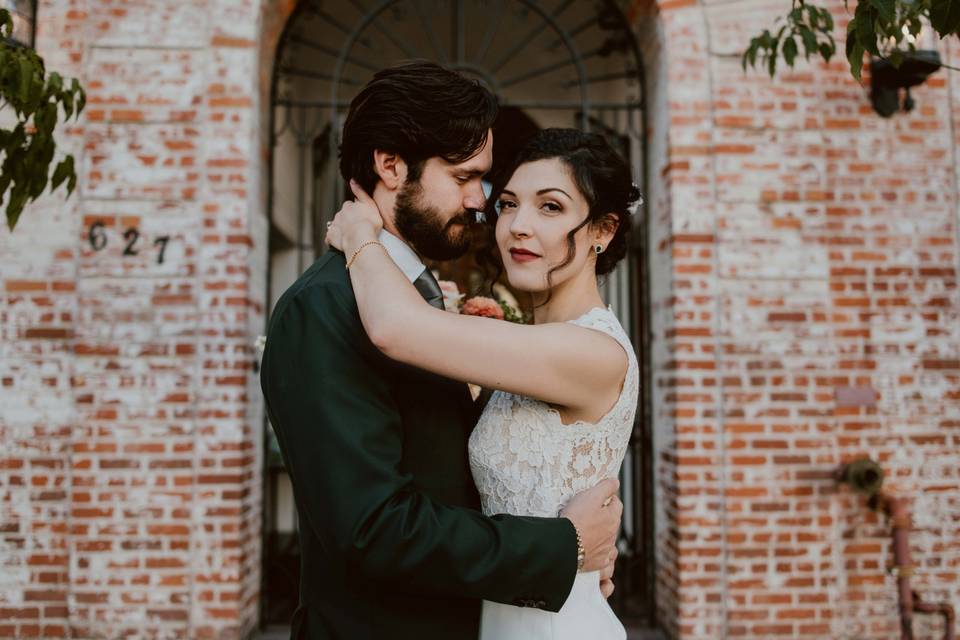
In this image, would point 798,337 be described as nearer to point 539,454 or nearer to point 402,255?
point 539,454

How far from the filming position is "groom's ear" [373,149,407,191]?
4.99ft

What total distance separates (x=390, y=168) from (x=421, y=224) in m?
0.15

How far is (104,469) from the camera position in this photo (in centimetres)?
324

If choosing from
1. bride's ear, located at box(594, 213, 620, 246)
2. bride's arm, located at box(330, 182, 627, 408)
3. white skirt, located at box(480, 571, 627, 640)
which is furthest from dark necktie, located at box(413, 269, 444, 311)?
white skirt, located at box(480, 571, 627, 640)

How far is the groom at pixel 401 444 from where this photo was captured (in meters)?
1.20

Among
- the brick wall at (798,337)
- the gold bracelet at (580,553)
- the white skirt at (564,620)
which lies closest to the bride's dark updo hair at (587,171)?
the gold bracelet at (580,553)

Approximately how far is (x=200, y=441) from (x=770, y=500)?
2.87 m

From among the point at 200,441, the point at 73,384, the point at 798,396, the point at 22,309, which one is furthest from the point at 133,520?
the point at 798,396

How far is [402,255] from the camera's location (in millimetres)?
1518

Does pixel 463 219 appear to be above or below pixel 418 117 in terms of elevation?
below

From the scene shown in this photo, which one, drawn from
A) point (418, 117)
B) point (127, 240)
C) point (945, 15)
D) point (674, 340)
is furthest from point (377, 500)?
point (127, 240)

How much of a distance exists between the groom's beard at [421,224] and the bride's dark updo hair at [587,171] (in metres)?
0.23

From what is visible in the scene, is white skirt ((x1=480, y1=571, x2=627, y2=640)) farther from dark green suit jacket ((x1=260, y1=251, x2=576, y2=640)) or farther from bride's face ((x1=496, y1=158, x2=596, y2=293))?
bride's face ((x1=496, y1=158, x2=596, y2=293))

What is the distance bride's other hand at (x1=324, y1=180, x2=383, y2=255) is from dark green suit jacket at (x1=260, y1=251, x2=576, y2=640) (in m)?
0.06
